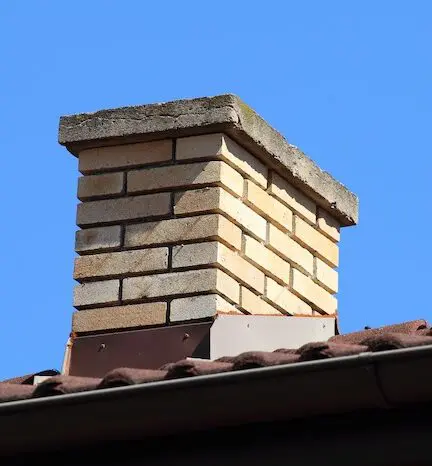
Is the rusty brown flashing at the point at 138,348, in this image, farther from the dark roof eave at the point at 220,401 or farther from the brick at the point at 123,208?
the dark roof eave at the point at 220,401

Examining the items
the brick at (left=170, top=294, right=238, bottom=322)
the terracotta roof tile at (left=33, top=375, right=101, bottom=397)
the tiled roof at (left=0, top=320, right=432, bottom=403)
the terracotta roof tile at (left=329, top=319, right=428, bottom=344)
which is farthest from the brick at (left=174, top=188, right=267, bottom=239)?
the terracotta roof tile at (left=33, top=375, right=101, bottom=397)

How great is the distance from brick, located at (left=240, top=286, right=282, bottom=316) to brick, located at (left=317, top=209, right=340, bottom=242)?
703 mm

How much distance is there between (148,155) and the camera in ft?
24.8

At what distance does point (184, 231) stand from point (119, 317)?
474 millimetres

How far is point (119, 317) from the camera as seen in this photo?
723 centimetres

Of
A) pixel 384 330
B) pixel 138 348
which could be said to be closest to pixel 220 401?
pixel 384 330

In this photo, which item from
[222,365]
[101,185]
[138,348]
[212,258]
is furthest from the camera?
[101,185]

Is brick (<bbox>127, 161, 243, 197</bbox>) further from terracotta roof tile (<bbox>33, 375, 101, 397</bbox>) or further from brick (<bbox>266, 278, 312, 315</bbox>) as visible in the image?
terracotta roof tile (<bbox>33, 375, 101, 397</bbox>)

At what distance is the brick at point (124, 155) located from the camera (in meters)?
7.55

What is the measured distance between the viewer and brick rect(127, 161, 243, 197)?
736cm

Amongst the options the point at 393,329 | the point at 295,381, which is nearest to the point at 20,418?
the point at 295,381

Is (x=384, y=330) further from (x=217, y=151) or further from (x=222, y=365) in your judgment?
(x=217, y=151)

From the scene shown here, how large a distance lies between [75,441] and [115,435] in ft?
0.49

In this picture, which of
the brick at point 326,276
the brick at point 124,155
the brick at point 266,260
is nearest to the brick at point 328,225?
the brick at point 326,276
